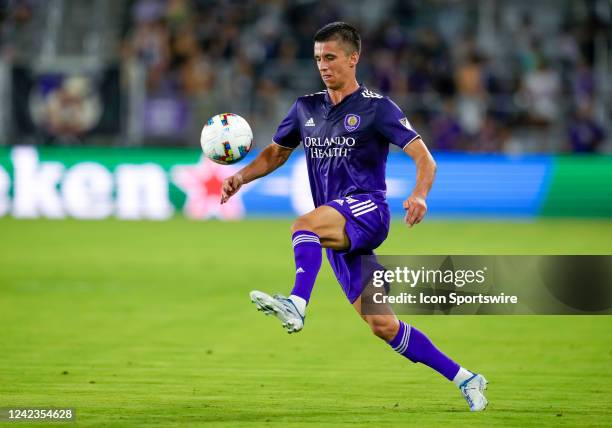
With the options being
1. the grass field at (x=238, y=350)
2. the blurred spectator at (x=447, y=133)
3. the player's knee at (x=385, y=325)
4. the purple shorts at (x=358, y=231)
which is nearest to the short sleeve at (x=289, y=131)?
the purple shorts at (x=358, y=231)

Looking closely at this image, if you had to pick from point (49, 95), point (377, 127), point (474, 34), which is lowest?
point (377, 127)

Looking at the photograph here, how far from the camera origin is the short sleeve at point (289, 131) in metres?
7.63

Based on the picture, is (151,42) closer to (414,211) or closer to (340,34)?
(340,34)

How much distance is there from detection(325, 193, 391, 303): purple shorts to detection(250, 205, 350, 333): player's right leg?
2.3 inches

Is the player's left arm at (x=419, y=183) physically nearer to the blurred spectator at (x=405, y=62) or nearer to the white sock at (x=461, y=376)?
the white sock at (x=461, y=376)

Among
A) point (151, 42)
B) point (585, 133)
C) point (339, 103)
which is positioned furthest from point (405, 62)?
point (339, 103)

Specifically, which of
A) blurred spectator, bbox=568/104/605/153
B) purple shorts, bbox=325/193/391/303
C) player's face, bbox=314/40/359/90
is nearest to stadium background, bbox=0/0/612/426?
blurred spectator, bbox=568/104/605/153

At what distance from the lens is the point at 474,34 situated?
25000mm

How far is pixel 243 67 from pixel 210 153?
16240 mm

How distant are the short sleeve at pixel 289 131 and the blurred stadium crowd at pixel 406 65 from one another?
569 inches

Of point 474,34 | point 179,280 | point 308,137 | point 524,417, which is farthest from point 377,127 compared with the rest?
point 474,34

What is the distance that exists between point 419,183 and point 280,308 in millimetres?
1211

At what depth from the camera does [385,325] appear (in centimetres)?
717

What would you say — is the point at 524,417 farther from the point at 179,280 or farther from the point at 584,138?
the point at 584,138
